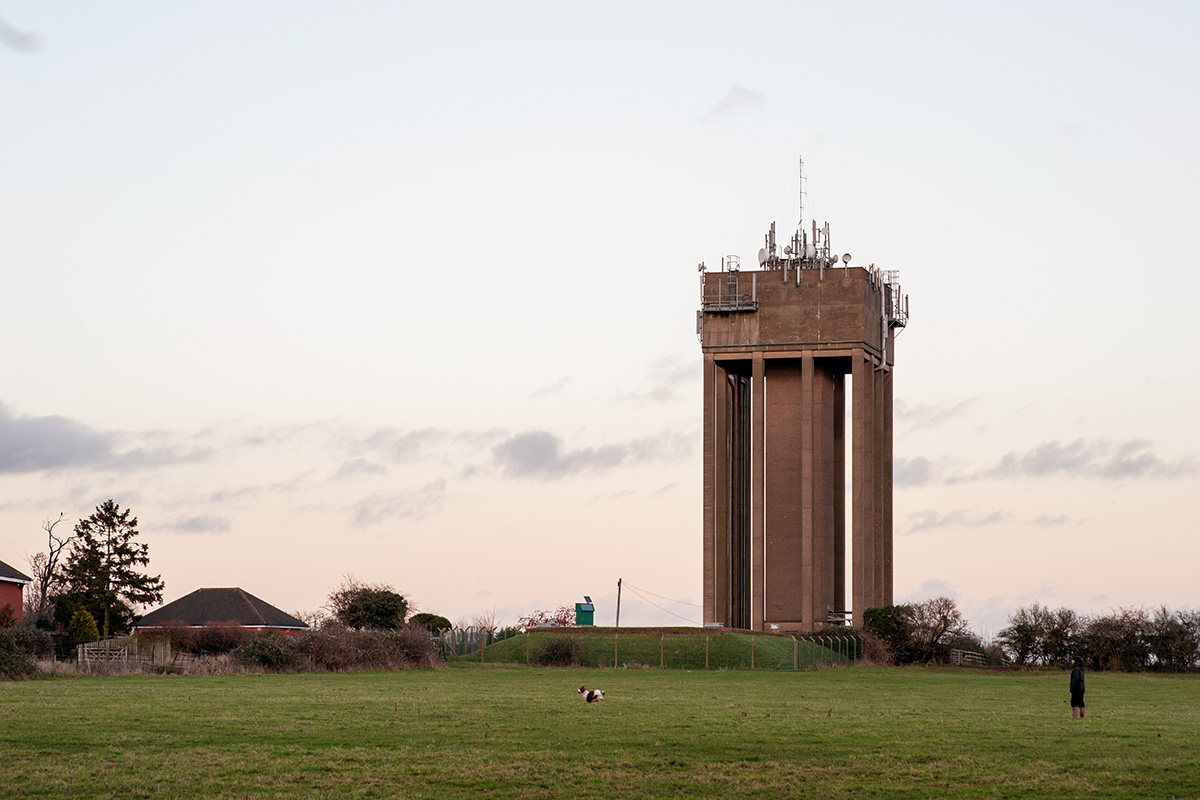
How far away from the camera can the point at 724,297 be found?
83.1 metres

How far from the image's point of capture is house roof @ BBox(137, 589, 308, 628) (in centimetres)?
8112

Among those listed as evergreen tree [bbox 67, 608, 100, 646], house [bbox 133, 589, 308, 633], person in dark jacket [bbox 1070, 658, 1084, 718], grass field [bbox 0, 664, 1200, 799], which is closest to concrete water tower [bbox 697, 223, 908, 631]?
house [bbox 133, 589, 308, 633]

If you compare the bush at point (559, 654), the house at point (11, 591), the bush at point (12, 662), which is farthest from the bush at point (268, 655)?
the house at point (11, 591)

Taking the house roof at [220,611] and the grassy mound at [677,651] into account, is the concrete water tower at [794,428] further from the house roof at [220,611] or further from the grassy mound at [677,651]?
the house roof at [220,611]

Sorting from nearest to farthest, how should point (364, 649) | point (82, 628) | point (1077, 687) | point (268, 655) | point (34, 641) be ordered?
point (1077, 687), point (268, 655), point (364, 649), point (34, 641), point (82, 628)

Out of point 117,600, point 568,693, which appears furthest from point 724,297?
point 568,693

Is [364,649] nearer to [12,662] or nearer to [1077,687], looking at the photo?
[12,662]

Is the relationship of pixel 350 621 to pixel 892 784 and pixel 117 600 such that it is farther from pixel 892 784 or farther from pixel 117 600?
pixel 892 784

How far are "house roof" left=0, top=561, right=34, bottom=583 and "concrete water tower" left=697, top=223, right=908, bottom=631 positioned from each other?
3743cm

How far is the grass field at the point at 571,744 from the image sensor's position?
18.2 m

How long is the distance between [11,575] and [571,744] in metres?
57.2

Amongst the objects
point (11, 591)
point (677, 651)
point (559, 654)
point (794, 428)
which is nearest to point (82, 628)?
point (11, 591)

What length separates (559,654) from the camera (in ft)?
207

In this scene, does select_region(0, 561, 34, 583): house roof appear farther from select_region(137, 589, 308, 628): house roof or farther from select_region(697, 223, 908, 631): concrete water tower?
select_region(697, 223, 908, 631): concrete water tower
